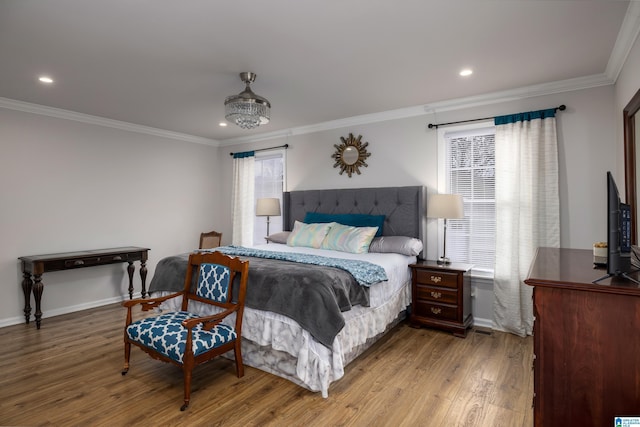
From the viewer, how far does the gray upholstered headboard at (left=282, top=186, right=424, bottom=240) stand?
13.3ft

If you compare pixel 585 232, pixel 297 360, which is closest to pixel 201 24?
pixel 297 360

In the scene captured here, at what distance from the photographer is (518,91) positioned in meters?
3.52

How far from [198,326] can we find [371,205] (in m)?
2.59

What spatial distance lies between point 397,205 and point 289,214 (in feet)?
5.65

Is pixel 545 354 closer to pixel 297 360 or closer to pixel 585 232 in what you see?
pixel 297 360

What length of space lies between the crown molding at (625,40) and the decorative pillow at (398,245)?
2.28m

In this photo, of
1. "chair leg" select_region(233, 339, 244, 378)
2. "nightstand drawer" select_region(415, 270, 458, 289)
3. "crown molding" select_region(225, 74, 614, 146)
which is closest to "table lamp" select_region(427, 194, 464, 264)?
"nightstand drawer" select_region(415, 270, 458, 289)

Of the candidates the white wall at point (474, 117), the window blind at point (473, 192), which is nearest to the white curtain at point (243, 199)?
the white wall at point (474, 117)

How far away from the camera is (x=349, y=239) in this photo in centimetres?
390

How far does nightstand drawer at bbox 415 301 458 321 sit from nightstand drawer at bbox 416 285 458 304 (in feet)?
0.17

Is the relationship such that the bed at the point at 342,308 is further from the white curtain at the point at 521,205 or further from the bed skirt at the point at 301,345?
the white curtain at the point at 521,205

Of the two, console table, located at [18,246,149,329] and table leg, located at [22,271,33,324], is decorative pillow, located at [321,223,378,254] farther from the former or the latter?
Answer: table leg, located at [22,271,33,324]

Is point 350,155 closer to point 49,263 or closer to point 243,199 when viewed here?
point 243,199

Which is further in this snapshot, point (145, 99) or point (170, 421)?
point (145, 99)
